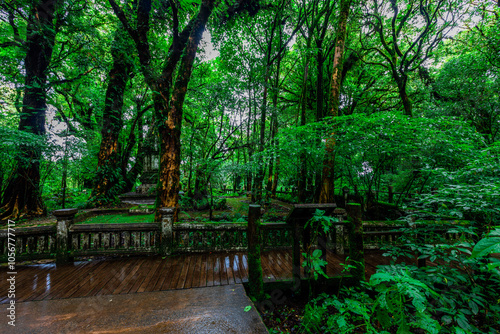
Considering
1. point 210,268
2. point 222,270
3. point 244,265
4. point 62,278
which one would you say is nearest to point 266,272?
point 244,265

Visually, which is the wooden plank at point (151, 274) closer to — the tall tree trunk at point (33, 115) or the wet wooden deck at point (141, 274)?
the wet wooden deck at point (141, 274)

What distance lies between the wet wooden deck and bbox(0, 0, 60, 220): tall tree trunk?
5.03 meters

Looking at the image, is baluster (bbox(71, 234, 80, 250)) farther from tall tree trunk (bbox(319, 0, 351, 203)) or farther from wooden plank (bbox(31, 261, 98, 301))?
tall tree trunk (bbox(319, 0, 351, 203))

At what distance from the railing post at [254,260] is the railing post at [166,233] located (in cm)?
232

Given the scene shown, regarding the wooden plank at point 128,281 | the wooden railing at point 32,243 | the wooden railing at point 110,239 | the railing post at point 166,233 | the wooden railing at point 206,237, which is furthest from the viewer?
the wooden railing at point 206,237

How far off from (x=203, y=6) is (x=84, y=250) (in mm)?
7247

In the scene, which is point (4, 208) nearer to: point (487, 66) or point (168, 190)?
point (168, 190)

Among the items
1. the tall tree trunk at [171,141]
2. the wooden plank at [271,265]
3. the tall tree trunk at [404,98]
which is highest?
the tall tree trunk at [404,98]

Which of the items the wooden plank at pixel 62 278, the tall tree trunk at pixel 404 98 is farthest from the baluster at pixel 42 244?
the tall tree trunk at pixel 404 98

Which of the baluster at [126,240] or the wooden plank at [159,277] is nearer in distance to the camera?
the wooden plank at [159,277]

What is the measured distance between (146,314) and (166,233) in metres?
2.05

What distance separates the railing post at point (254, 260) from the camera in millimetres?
2955

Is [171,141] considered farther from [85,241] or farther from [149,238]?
[85,241]

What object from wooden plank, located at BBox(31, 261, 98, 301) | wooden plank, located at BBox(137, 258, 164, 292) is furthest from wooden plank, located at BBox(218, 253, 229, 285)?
wooden plank, located at BBox(31, 261, 98, 301)
